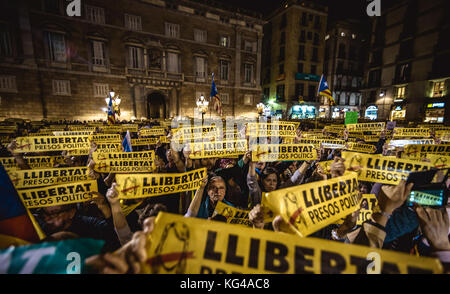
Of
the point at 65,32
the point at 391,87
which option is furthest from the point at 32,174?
the point at 391,87

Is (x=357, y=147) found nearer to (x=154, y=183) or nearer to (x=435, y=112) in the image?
(x=154, y=183)

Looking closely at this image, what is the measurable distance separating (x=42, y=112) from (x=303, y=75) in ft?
130

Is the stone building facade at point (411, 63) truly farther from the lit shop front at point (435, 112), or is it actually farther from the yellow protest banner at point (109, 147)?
the yellow protest banner at point (109, 147)

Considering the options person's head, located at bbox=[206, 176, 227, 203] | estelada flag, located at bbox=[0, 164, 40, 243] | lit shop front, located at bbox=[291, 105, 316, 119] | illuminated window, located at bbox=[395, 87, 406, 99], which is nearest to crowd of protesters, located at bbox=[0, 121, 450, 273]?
person's head, located at bbox=[206, 176, 227, 203]

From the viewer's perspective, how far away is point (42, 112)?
18484mm

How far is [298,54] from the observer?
36.5 m

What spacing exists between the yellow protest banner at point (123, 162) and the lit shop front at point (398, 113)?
35.5 m

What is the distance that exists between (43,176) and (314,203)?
12.1 ft

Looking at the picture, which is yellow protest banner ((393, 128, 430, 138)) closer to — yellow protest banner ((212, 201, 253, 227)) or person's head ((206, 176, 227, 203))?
yellow protest banner ((212, 201, 253, 227))

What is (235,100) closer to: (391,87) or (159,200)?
(391,87)

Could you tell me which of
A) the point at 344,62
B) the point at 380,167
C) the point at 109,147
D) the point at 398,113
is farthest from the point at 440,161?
the point at 344,62

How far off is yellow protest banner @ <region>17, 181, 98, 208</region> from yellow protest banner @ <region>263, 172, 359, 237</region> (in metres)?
2.33

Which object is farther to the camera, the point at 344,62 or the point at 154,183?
the point at 344,62

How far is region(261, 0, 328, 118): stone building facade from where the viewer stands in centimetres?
3562
